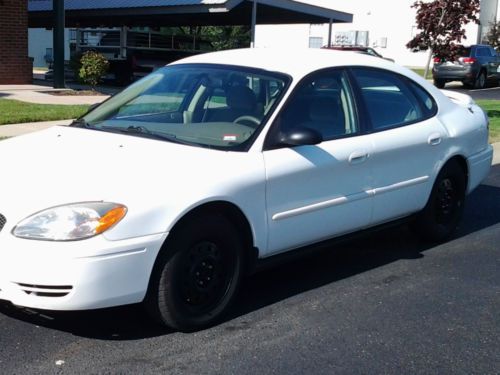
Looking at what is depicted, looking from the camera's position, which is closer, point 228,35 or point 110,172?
point 110,172

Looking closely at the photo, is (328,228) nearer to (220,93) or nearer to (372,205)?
(372,205)

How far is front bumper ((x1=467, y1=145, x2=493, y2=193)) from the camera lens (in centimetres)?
628

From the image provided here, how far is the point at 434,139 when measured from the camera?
5734mm

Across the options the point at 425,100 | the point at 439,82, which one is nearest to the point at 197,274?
the point at 425,100

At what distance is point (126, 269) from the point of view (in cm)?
366

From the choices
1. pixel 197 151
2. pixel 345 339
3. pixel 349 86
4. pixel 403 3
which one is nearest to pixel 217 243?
pixel 197 151

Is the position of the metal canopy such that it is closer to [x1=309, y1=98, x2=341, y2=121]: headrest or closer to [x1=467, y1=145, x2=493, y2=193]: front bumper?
[x1=467, y1=145, x2=493, y2=193]: front bumper

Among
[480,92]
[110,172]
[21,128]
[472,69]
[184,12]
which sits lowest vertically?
[21,128]

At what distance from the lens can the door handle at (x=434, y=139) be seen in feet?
18.7

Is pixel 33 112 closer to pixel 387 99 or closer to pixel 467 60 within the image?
pixel 387 99

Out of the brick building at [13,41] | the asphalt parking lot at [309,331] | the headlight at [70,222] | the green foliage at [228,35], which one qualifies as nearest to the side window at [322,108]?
the asphalt parking lot at [309,331]

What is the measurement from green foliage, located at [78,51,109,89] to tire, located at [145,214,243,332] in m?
13.9

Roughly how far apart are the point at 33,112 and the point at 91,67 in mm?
5036

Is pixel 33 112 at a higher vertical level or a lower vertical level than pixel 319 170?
lower
